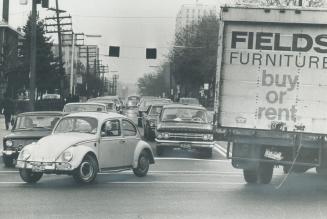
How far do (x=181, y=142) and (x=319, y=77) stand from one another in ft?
30.9

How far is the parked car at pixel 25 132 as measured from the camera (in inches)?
706

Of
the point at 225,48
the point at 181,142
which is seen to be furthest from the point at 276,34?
the point at 181,142

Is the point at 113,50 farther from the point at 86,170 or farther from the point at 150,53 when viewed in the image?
the point at 86,170

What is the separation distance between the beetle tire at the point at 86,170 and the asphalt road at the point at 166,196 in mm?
186

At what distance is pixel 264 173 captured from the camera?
50.5 ft

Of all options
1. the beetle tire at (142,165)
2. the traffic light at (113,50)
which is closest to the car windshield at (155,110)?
the beetle tire at (142,165)

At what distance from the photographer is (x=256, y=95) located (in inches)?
546

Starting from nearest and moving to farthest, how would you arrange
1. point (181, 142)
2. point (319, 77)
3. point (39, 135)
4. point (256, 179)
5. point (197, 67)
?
point (319, 77), point (256, 179), point (39, 135), point (181, 142), point (197, 67)

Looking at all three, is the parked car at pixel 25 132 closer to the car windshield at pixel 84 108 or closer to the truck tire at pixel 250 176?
the truck tire at pixel 250 176

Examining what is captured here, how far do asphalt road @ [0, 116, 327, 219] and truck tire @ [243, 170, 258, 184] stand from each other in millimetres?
138

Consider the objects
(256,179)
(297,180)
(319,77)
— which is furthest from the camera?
(297,180)

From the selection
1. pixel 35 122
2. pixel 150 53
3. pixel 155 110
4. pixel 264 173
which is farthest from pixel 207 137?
pixel 150 53

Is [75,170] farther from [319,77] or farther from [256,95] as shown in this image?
[319,77]

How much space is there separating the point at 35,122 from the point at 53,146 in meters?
4.55
